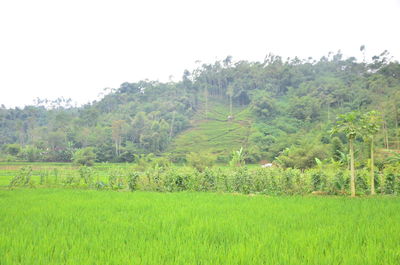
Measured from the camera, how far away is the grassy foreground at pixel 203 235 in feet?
10.2

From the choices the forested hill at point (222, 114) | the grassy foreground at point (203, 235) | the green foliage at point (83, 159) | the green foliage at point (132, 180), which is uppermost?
the forested hill at point (222, 114)

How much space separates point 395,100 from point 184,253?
36.2 meters

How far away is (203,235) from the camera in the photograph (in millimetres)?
4023

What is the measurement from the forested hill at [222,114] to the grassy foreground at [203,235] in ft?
59.7

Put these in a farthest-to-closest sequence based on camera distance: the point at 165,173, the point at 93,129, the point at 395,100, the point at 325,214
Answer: the point at 93,129 → the point at 395,100 → the point at 165,173 → the point at 325,214

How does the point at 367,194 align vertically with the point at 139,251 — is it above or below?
below

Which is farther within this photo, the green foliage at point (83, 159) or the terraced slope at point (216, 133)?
the terraced slope at point (216, 133)

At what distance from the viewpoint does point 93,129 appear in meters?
49.3

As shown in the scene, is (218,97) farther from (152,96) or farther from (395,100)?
(395,100)

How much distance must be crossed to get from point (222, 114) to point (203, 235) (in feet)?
179

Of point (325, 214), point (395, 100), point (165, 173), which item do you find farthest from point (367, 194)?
point (395, 100)

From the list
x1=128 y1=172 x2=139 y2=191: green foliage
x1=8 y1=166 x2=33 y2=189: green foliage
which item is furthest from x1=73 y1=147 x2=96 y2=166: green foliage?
Result: x1=128 y1=172 x2=139 y2=191: green foliage

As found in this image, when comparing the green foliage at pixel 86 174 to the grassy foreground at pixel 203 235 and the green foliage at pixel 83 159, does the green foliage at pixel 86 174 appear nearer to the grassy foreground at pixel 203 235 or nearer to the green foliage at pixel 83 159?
the grassy foreground at pixel 203 235

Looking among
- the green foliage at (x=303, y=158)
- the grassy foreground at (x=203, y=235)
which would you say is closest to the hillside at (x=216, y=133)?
the green foliage at (x=303, y=158)
